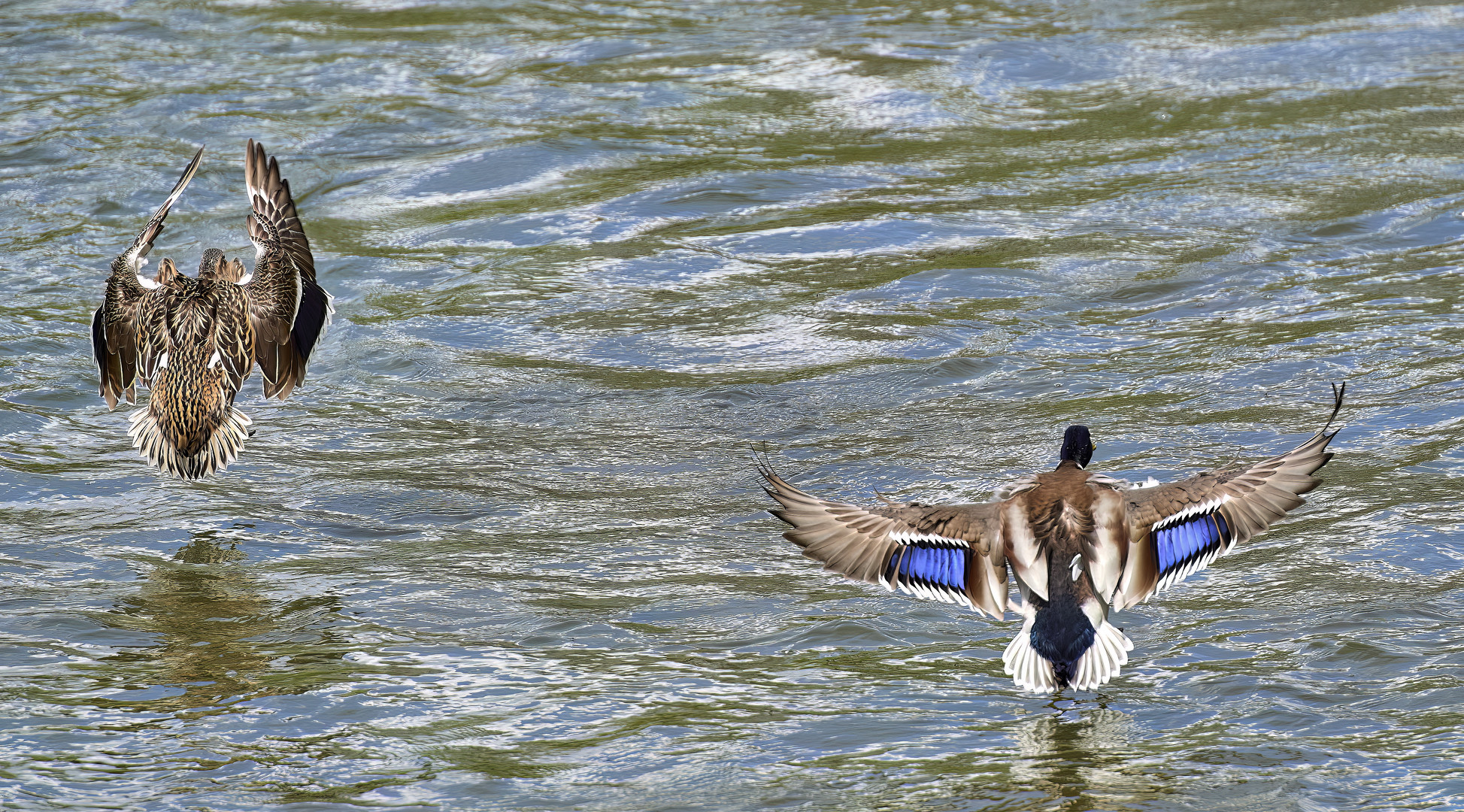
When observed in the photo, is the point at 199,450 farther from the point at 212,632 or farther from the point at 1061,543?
the point at 1061,543

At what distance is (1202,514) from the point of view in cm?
532

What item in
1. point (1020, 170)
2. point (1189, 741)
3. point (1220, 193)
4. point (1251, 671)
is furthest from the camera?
point (1020, 170)

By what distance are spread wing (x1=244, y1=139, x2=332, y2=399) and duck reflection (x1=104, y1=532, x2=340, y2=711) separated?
3.42ft

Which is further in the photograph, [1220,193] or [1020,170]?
[1020,170]

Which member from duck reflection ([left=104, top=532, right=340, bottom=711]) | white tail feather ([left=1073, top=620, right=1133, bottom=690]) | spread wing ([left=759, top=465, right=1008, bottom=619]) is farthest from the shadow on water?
white tail feather ([left=1073, top=620, right=1133, bottom=690])

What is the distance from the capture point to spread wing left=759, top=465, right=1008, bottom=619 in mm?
5441

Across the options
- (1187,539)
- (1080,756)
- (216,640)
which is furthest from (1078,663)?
(216,640)

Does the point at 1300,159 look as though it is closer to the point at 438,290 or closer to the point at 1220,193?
the point at 1220,193

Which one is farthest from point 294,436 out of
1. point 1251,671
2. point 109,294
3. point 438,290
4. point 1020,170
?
point 1020,170

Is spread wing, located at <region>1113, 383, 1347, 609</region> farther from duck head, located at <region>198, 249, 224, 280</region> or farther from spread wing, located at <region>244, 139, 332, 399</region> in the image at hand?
duck head, located at <region>198, 249, 224, 280</region>

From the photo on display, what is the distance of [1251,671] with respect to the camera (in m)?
5.38

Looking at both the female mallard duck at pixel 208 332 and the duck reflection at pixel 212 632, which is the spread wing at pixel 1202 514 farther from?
the female mallard duck at pixel 208 332

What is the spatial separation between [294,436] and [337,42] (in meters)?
7.06

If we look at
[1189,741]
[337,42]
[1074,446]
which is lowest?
[1189,741]
